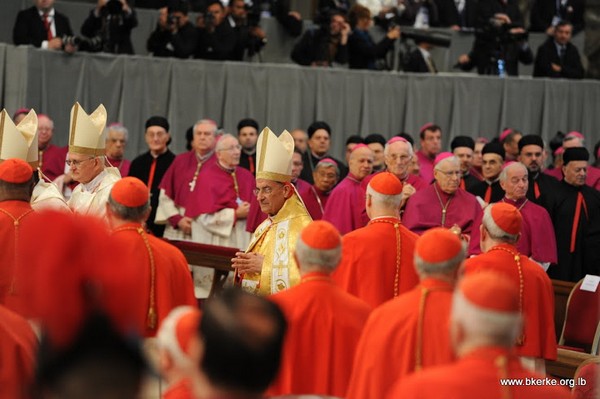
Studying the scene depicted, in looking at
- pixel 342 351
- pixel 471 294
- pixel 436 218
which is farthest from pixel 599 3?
pixel 471 294

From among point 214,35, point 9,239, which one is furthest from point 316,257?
point 214,35

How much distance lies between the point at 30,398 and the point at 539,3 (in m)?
14.5

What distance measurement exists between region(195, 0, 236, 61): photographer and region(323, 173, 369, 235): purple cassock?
4119mm

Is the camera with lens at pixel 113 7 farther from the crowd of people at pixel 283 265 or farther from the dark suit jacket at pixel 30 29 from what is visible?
the crowd of people at pixel 283 265

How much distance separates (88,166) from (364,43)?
670 centimetres

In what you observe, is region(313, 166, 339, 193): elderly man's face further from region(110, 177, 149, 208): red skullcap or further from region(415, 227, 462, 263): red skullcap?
region(415, 227, 462, 263): red skullcap

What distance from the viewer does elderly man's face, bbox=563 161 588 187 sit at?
36.1 feet

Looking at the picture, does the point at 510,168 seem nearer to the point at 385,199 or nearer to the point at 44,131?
the point at 385,199

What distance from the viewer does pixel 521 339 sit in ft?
22.3

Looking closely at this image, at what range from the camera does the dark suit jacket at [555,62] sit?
1529 centimetres

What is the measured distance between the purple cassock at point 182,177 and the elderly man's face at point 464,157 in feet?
8.31

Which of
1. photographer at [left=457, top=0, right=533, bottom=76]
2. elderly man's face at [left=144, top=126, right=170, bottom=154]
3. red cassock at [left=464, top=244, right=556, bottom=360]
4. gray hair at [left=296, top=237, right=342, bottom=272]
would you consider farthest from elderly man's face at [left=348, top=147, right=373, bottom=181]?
gray hair at [left=296, top=237, right=342, bottom=272]

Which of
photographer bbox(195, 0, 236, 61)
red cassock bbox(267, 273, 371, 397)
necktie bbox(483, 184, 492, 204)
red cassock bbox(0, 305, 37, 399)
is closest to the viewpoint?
red cassock bbox(0, 305, 37, 399)

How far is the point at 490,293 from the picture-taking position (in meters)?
3.73
